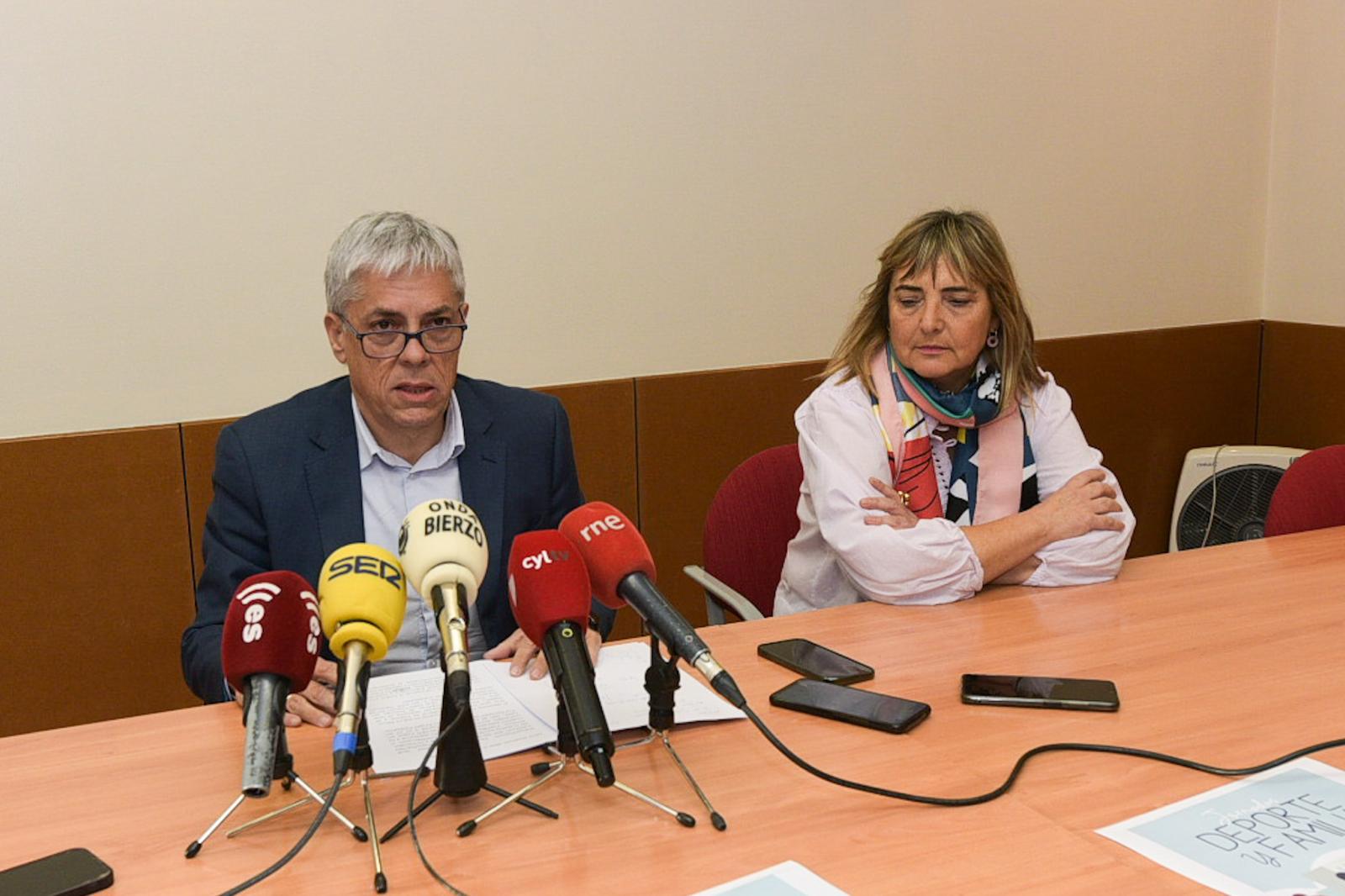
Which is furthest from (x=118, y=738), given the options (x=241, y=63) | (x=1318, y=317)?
(x=1318, y=317)

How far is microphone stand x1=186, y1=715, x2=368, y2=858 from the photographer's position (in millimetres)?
1352

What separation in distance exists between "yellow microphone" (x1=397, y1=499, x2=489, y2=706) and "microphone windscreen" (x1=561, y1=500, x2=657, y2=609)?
125mm

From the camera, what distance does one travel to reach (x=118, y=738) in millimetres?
1687

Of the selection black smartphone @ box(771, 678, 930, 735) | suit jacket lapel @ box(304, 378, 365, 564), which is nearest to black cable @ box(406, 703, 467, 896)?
black smartphone @ box(771, 678, 930, 735)

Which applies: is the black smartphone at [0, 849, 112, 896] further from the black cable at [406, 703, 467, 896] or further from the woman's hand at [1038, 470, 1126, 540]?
the woman's hand at [1038, 470, 1126, 540]

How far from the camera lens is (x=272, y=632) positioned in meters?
1.22

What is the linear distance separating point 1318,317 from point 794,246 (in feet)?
6.62

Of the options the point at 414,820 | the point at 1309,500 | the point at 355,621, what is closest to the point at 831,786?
the point at 414,820

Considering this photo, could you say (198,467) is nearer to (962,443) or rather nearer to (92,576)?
(92,576)

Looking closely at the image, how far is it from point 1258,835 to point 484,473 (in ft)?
4.59

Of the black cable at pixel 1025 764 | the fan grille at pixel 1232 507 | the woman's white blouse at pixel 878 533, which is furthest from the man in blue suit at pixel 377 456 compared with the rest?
the fan grille at pixel 1232 507

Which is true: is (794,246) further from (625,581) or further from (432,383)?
(625,581)

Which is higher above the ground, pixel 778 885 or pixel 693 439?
pixel 693 439

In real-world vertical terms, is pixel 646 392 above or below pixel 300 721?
above
